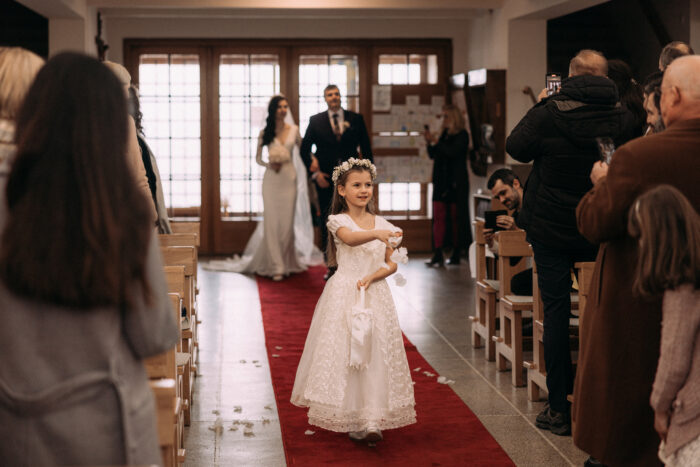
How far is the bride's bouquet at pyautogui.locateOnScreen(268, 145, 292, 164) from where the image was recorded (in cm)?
954

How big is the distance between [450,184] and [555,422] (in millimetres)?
6036

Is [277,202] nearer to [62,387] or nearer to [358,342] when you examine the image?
[358,342]

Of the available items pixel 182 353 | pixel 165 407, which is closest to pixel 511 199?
pixel 182 353

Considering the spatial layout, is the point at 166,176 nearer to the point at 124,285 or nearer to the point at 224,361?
the point at 224,361

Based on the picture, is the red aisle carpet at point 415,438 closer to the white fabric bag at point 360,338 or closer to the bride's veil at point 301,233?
the white fabric bag at point 360,338

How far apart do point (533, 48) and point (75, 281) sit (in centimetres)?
839

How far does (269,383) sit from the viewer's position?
213 inches

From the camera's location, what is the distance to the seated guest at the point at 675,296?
2383 millimetres

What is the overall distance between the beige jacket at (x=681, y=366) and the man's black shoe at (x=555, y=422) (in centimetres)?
188

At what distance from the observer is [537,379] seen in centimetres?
485

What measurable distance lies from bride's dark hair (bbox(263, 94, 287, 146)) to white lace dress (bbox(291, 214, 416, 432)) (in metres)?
5.26

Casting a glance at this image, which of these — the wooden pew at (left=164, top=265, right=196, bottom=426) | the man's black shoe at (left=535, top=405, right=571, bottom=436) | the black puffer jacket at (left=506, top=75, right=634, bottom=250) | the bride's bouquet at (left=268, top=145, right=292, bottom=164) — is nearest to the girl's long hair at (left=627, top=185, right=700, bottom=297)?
the black puffer jacket at (left=506, top=75, right=634, bottom=250)

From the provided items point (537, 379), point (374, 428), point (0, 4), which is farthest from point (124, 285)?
point (0, 4)

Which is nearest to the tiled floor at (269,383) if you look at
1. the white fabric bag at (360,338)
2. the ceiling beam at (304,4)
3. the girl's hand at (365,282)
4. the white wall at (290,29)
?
the white fabric bag at (360,338)
